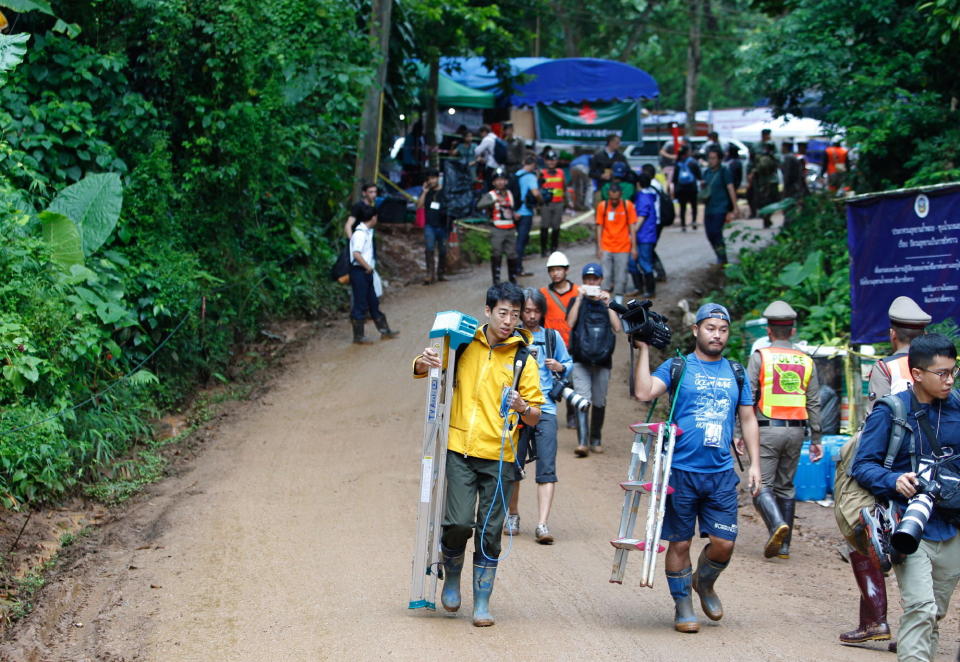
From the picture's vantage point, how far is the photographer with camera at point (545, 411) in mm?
8070

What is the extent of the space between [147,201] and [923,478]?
902 centimetres

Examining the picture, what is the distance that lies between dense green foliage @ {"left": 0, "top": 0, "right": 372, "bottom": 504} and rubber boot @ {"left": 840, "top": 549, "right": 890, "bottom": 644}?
5887 millimetres

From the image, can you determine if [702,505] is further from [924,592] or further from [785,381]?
[785,381]

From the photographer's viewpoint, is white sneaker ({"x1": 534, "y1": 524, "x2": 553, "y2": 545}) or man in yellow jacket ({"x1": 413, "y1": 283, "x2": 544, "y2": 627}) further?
white sneaker ({"x1": 534, "y1": 524, "x2": 553, "y2": 545})

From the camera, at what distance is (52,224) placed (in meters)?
9.71

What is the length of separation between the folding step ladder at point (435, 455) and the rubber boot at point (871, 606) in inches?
94.3

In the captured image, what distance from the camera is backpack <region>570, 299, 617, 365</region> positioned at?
33.7 ft

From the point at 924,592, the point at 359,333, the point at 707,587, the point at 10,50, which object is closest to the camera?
the point at 924,592

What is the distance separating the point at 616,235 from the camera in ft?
48.6

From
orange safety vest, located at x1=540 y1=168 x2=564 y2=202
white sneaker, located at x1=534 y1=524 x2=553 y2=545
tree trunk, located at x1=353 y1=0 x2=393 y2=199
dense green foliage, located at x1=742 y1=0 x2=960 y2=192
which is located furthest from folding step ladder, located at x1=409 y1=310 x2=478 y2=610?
orange safety vest, located at x1=540 y1=168 x2=564 y2=202

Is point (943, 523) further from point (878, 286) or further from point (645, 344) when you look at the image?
point (878, 286)

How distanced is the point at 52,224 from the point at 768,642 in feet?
23.8

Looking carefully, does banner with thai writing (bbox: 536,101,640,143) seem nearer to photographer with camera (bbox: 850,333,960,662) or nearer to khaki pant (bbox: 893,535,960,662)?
photographer with camera (bbox: 850,333,960,662)

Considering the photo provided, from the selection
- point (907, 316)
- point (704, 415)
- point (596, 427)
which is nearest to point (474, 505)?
point (704, 415)
